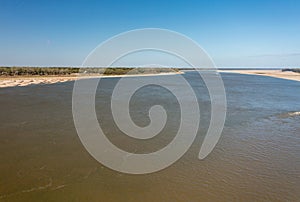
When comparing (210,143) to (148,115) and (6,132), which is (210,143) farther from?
(6,132)

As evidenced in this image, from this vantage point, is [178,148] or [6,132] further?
[6,132]

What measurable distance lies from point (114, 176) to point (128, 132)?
4.48m

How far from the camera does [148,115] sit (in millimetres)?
15016

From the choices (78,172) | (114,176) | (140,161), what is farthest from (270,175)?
(78,172)

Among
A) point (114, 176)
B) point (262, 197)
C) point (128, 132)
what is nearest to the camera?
point (262, 197)

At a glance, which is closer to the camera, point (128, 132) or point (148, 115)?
point (128, 132)

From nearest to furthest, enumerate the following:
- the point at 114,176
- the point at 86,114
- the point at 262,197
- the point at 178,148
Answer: the point at 262,197
the point at 114,176
the point at 178,148
the point at 86,114

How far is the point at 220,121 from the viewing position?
1366 cm

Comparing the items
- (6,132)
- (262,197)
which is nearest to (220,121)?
(262,197)

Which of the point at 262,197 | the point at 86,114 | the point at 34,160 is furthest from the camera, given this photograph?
the point at 86,114

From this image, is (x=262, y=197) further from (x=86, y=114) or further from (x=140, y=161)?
(x=86, y=114)

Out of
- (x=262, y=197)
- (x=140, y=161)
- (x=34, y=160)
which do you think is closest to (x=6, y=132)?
(x=34, y=160)

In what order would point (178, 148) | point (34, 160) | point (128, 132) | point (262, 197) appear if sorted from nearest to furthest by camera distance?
point (262, 197) < point (34, 160) < point (178, 148) < point (128, 132)

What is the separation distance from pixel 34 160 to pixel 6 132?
413 cm
